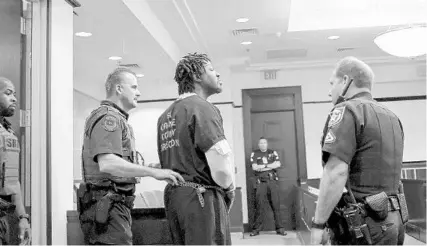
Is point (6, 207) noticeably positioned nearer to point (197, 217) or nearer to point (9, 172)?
point (9, 172)

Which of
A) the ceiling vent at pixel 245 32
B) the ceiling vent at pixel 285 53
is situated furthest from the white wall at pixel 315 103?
the ceiling vent at pixel 245 32

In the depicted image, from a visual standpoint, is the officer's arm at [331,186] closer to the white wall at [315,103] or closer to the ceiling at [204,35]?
the ceiling at [204,35]

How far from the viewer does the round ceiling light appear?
459 cm

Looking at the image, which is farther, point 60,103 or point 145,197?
point 145,197

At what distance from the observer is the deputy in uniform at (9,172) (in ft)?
7.07

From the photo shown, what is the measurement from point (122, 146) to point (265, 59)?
18.6ft

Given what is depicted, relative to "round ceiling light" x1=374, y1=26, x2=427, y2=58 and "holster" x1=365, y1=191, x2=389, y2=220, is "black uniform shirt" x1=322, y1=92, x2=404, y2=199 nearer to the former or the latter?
"holster" x1=365, y1=191, x2=389, y2=220

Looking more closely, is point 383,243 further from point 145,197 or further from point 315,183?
point 315,183

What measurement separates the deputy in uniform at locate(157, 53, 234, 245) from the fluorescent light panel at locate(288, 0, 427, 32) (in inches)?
172

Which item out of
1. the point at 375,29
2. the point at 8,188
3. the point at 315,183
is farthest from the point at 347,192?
the point at 315,183

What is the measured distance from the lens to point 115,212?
2.06 m

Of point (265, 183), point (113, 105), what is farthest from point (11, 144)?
point (265, 183)

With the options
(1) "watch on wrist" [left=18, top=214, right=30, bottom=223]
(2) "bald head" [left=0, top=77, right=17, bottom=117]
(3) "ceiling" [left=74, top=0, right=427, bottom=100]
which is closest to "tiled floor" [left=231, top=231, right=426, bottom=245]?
(3) "ceiling" [left=74, top=0, right=427, bottom=100]

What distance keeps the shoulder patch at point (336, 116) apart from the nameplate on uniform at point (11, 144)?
1534mm
